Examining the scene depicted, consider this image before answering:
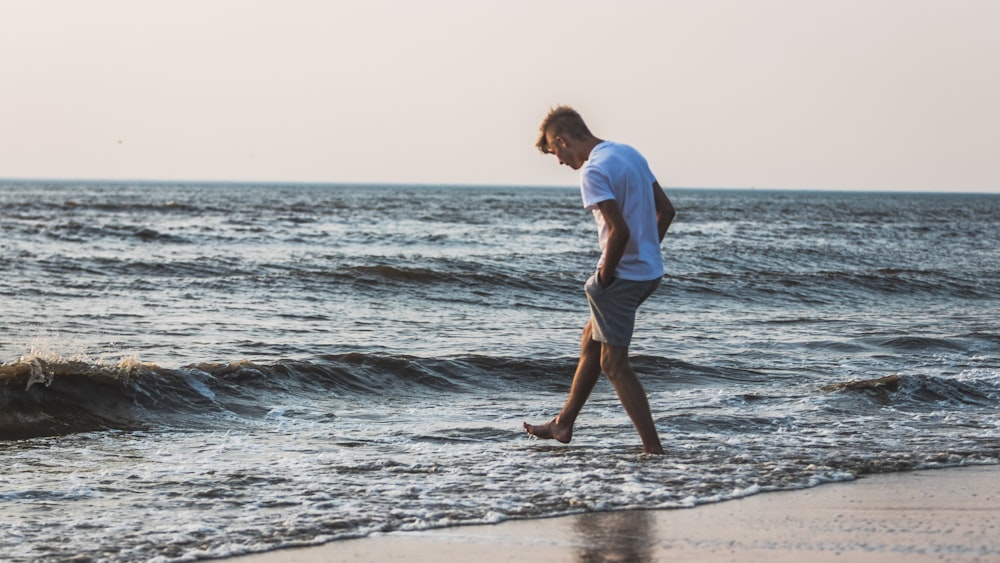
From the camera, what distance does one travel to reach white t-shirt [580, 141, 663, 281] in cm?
482

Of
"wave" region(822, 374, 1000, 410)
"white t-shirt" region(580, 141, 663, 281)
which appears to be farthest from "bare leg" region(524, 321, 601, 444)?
"wave" region(822, 374, 1000, 410)

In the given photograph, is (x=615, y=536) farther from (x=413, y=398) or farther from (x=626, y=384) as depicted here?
(x=413, y=398)

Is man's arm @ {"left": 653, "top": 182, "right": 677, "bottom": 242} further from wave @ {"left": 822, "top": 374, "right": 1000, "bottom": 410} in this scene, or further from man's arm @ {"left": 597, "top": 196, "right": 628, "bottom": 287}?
wave @ {"left": 822, "top": 374, "right": 1000, "bottom": 410}

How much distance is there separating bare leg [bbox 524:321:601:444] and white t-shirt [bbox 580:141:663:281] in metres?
0.54

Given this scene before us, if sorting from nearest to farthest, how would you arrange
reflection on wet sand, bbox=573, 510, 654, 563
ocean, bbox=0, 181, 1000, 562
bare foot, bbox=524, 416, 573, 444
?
reflection on wet sand, bbox=573, 510, 654, 563
ocean, bbox=0, 181, 1000, 562
bare foot, bbox=524, 416, 573, 444

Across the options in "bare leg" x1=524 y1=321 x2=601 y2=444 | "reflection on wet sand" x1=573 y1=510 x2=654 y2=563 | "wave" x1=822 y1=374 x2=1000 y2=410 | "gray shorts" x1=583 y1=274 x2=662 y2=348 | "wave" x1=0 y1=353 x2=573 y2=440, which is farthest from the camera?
"wave" x1=822 y1=374 x2=1000 y2=410

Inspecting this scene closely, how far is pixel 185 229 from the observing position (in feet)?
97.2

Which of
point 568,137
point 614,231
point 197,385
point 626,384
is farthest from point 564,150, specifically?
point 197,385

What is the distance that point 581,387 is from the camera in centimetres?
545

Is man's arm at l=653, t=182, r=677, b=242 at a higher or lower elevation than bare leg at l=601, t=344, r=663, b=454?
higher

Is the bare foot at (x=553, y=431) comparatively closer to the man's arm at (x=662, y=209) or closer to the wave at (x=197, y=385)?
the man's arm at (x=662, y=209)

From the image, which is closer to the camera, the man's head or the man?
the man

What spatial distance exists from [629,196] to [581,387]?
1124 mm

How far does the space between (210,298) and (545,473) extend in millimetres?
9275
